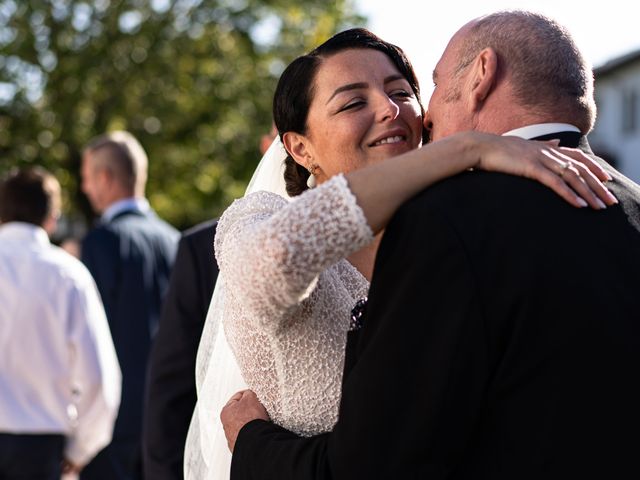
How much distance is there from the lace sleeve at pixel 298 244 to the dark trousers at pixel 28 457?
3.79m

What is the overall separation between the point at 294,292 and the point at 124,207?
15.9 feet

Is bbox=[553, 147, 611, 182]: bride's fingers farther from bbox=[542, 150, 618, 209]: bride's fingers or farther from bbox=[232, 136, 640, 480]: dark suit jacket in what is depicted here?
bbox=[232, 136, 640, 480]: dark suit jacket

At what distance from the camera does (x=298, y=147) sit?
3410 mm

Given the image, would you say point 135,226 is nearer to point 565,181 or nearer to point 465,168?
point 465,168

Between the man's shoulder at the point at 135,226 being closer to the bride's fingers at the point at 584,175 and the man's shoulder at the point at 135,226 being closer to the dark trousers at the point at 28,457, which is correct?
the dark trousers at the point at 28,457

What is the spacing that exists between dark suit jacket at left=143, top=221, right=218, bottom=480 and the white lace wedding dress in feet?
3.46

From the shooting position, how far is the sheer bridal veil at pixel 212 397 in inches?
127

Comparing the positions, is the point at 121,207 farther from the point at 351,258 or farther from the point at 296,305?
the point at 296,305

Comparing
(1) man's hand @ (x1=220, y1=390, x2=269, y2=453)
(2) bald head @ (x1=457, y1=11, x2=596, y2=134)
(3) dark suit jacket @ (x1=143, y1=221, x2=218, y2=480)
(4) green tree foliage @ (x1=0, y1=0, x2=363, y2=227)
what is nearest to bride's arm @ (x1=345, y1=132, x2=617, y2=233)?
(2) bald head @ (x1=457, y1=11, x2=596, y2=134)

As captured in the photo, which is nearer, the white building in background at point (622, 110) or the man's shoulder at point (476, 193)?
the man's shoulder at point (476, 193)

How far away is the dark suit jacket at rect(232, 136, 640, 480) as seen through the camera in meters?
1.98

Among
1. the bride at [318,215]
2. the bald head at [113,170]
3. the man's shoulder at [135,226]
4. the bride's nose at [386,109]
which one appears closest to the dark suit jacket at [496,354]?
the bride at [318,215]

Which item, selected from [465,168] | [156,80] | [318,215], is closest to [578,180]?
[465,168]

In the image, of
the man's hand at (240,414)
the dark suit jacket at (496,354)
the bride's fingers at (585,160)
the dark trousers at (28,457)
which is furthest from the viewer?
the dark trousers at (28,457)
